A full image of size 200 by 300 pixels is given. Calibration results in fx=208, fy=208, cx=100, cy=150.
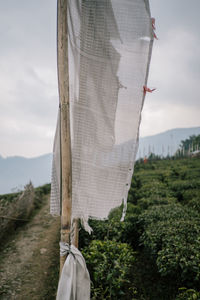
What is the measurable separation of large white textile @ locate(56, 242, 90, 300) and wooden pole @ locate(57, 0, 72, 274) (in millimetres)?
187

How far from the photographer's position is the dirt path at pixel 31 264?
3459 millimetres

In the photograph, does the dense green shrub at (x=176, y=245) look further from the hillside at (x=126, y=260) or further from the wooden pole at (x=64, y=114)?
the wooden pole at (x=64, y=114)

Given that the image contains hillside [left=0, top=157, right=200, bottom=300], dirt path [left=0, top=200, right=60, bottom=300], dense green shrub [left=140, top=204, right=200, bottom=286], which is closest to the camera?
dense green shrub [left=140, top=204, right=200, bottom=286]

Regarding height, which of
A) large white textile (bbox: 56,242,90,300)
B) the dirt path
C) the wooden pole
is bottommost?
the dirt path

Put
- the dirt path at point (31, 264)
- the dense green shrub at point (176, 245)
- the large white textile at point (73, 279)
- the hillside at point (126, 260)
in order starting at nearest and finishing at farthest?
1. the large white textile at point (73, 279)
2. the dense green shrub at point (176, 245)
3. the hillside at point (126, 260)
4. the dirt path at point (31, 264)

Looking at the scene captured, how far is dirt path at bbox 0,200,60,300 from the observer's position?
3459 millimetres

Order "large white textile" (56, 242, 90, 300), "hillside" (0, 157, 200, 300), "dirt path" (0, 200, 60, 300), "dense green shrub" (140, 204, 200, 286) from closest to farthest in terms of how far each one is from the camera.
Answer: "large white textile" (56, 242, 90, 300), "dense green shrub" (140, 204, 200, 286), "hillside" (0, 157, 200, 300), "dirt path" (0, 200, 60, 300)

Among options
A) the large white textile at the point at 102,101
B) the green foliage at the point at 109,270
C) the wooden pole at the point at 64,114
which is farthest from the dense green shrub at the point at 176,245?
the wooden pole at the point at 64,114

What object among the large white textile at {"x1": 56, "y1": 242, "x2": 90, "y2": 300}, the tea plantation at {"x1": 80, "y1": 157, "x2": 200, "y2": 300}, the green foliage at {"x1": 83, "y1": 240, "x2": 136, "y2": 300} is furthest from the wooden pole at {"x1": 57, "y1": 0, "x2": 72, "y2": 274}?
the green foliage at {"x1": 83, "y1": 240, "x2": 136, "y2": 300}

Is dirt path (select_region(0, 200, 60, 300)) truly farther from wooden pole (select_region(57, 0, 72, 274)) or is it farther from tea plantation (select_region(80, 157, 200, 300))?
wooden pole (select_region(57, 0, 72, 274))

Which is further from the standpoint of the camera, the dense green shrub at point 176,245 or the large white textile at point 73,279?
the dense green shrub at point 176,245

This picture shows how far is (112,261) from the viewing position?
297cm

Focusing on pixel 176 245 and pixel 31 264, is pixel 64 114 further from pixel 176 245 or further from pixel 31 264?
pixel 31 264

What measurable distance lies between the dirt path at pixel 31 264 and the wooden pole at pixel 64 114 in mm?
2228
